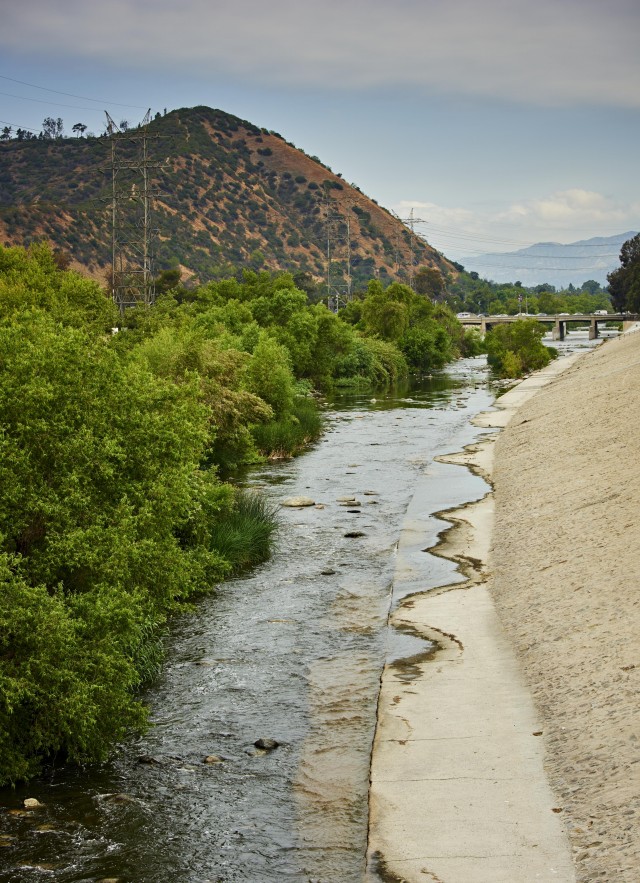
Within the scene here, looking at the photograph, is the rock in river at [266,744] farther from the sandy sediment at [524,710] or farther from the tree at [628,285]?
the tree at [628,285]

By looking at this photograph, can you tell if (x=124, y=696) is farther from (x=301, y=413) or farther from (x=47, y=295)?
(x=301, y=413)

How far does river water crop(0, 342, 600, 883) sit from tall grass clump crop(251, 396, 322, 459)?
582 inches

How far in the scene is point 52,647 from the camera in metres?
14.2

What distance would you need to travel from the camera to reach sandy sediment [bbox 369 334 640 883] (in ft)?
39.8

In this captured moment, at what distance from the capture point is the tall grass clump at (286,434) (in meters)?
45.1

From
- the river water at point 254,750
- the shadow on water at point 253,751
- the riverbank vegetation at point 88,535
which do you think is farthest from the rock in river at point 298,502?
the riverbank vegetation at point 88,535

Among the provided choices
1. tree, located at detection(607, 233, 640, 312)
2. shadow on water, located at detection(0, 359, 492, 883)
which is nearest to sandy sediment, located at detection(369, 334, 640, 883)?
shadow on water, located at detection(0, 359, 492, 883)

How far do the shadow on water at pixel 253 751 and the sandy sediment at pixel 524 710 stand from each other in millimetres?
667

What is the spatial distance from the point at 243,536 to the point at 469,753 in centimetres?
1287

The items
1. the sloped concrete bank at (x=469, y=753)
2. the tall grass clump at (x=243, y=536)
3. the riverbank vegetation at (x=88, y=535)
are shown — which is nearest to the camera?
the sloped concrete bank at (x=469, y=753)

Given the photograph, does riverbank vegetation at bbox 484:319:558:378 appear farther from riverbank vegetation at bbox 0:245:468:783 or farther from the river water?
riverbank vegetation at bbox 0:245:468:783

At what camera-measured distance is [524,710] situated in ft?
52.7

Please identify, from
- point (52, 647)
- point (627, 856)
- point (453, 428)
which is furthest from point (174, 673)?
point (453, 428)

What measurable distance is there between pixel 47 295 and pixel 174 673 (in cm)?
2741
